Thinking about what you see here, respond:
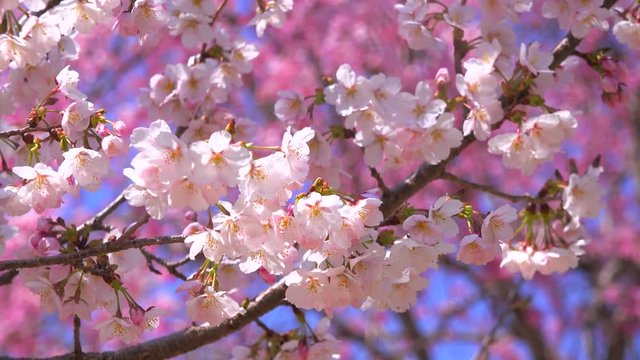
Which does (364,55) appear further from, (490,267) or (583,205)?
(583,205)

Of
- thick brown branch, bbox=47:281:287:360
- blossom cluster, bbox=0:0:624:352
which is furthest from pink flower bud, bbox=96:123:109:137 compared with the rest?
thick brown branch, bbox=47:281:287:360

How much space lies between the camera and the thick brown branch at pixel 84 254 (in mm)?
1857

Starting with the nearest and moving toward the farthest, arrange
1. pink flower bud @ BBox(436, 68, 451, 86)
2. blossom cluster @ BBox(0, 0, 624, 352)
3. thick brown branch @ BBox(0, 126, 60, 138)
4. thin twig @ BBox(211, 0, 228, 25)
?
blossom cluster @ BBox(0, 0, 624, 352) < thick brown branch @ BBox(0, 126, 60, 138) < pink flower bud @ BBox(436, 68, 451, 86) < thin twig @ BBox(211, 0, 228, 25)

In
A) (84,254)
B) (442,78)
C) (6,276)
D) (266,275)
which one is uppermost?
(84,254)

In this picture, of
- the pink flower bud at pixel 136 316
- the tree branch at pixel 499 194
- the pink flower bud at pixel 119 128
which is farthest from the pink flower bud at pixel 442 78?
the pink flower bud at pixel 136 316

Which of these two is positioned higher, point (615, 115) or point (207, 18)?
point (207, 18)

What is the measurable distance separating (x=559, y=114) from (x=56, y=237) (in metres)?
1.59

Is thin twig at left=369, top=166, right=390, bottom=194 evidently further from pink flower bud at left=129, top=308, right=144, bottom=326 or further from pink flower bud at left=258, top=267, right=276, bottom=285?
pink flower bud at left=129, top=308, right=144, bottom=326

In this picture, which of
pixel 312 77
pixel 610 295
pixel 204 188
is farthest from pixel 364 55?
pixel 204 188

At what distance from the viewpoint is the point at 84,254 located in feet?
6.28

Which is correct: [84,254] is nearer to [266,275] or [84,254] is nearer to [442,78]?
[266,275]

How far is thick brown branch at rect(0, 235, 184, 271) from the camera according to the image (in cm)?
186

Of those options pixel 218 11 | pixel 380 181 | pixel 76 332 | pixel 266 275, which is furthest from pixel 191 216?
pixel 218 11

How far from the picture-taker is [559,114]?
2.56 meters
